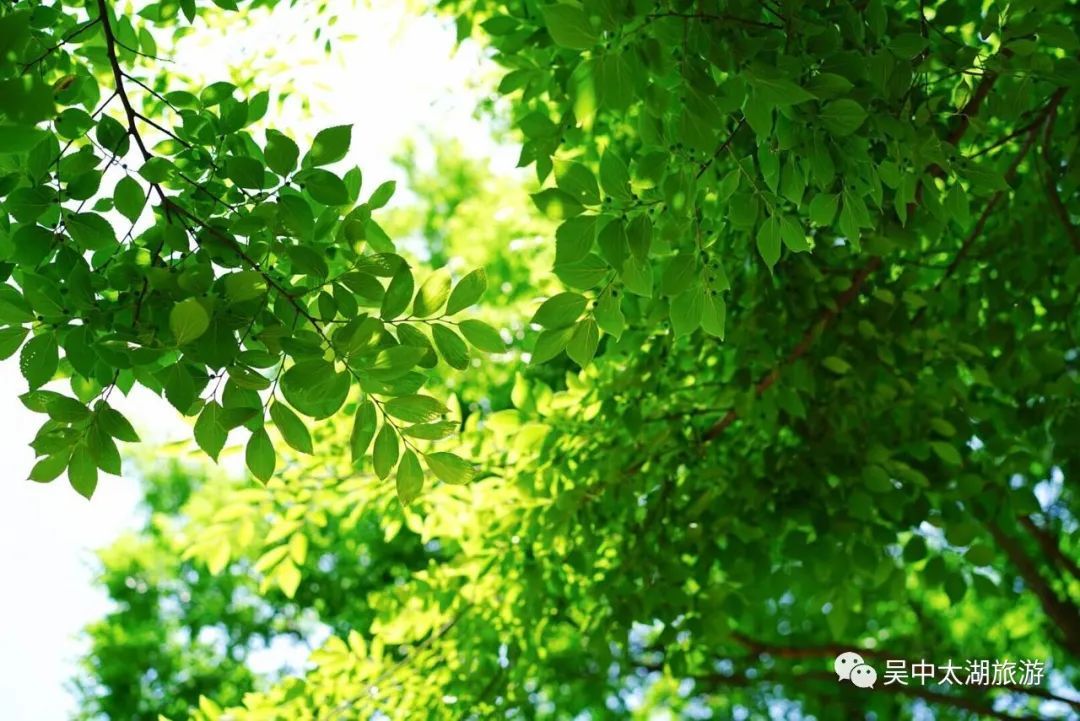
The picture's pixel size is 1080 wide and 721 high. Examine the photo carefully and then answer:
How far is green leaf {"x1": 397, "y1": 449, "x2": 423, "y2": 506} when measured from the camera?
1.76 m

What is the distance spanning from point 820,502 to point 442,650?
1560 mm

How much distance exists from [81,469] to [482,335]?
2.43 ft

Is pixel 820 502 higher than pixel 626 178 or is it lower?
higher

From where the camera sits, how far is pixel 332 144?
70.9 inches

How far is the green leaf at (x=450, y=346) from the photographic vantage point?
1813 millimetres

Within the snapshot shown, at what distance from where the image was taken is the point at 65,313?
174 cm

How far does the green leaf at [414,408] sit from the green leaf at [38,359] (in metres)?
0.60

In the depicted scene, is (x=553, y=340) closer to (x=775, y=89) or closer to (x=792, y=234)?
(x=792, y=234)

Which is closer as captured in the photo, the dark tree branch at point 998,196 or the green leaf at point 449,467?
the green leaf at point 449,467

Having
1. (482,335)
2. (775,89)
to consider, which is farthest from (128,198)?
(775,89)

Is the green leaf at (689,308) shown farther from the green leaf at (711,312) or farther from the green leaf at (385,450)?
the green leaf at (385,450)

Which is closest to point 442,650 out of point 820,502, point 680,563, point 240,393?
point 680,563

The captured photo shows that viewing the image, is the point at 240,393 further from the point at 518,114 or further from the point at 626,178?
the point at 518,114

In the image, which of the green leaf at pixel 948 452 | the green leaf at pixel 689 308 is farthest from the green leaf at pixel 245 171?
the green leaf at pixel 948 452
